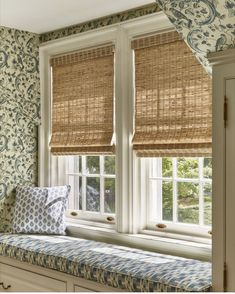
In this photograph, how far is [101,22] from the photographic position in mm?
3881

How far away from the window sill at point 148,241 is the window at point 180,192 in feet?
0.42

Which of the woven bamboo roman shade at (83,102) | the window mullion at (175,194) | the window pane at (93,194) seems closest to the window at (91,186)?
the window pane at (93,194)

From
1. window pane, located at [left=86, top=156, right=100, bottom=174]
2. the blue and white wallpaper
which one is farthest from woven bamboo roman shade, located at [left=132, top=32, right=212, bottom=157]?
window pane, located at [left=86, top=156, right=100, bottom=174]

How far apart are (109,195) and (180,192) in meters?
0.67

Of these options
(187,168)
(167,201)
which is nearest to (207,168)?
(187,168)

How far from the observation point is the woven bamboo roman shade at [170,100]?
324 centimetres

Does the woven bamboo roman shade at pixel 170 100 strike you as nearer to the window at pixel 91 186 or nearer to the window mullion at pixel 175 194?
the window mullion at pixel 175 194

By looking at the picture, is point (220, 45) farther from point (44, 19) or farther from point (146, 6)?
point (44, 19)

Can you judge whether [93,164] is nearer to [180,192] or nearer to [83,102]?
[83,102]

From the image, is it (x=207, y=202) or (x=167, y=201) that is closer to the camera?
(x=207, y=202)

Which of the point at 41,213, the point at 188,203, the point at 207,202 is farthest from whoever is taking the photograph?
the point at 41,213

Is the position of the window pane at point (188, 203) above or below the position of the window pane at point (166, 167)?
below

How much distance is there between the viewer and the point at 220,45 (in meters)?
2.29

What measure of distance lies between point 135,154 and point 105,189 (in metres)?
0.49
